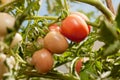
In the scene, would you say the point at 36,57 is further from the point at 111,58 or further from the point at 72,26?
the point at 111,58

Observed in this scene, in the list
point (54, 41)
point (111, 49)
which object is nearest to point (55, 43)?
point (54, 41)

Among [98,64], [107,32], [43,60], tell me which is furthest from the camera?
[98,64]

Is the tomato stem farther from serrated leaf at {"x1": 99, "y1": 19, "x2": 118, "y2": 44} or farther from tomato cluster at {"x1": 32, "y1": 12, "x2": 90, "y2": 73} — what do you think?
serrated leaf at {"x1": 99, "y1": 19, "x2": 118, "y2": 44}

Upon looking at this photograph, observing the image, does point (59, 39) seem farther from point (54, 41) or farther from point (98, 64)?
point (98, 64)

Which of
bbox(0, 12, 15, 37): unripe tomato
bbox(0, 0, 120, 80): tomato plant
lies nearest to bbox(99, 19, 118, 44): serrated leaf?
bbox(0, 0, 120, 80): tomato plant

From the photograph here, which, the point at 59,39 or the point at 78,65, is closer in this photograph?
the point at 59,39

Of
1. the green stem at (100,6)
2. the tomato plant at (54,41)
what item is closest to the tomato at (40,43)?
the tomato plant at (54,41)
